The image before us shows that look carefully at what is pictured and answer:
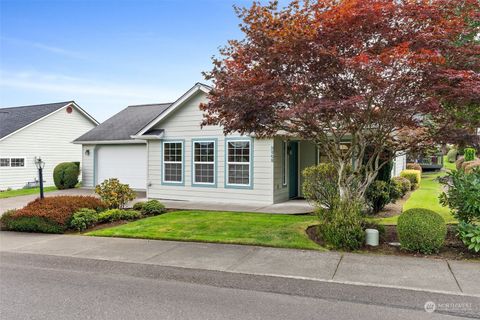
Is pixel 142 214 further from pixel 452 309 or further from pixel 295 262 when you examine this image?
pixel 452 309

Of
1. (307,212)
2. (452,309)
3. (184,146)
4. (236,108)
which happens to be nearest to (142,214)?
(184,146)

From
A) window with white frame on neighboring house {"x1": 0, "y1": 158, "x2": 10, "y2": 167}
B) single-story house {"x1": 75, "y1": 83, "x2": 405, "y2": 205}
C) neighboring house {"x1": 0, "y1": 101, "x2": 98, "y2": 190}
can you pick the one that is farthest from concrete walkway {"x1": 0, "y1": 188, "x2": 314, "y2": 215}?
neighboring house {"x1": 0, "y1": 101, "x2": 98, "y2": 190}

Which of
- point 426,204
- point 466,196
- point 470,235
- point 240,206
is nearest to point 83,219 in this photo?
point 240,206

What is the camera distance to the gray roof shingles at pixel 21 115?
2192 centimetres

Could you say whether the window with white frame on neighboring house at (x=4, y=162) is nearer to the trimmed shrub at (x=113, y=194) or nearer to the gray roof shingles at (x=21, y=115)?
the gray roof shingles at (x=21, y=115)

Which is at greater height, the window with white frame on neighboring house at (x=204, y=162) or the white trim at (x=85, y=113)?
the white trim at (x=85, y=113)

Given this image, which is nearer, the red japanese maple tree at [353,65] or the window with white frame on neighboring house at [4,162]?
the red japanese maple tree at [353,65]

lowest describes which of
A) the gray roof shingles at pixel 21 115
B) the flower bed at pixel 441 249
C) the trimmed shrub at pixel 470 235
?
the flower bed at pixel 441 249

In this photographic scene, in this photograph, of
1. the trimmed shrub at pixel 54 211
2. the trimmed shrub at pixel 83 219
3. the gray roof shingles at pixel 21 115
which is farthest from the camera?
the gray roof shingles at pixel 21 115

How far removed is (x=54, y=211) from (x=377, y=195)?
931 cm

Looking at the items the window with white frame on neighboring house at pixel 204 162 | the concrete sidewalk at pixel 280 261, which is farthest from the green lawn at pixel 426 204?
the window with white frame on neighboring house at pixel 204 162

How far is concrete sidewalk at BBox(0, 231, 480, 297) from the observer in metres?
5.20

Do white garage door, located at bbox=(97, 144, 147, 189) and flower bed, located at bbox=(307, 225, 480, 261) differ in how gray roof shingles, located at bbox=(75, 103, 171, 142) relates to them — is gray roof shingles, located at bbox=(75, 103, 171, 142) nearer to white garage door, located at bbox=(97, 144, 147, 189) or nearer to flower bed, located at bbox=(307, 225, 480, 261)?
white garage door, located at bbox=(97, 144, 147, 189)

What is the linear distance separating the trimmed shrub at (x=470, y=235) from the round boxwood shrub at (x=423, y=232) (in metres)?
0.31
